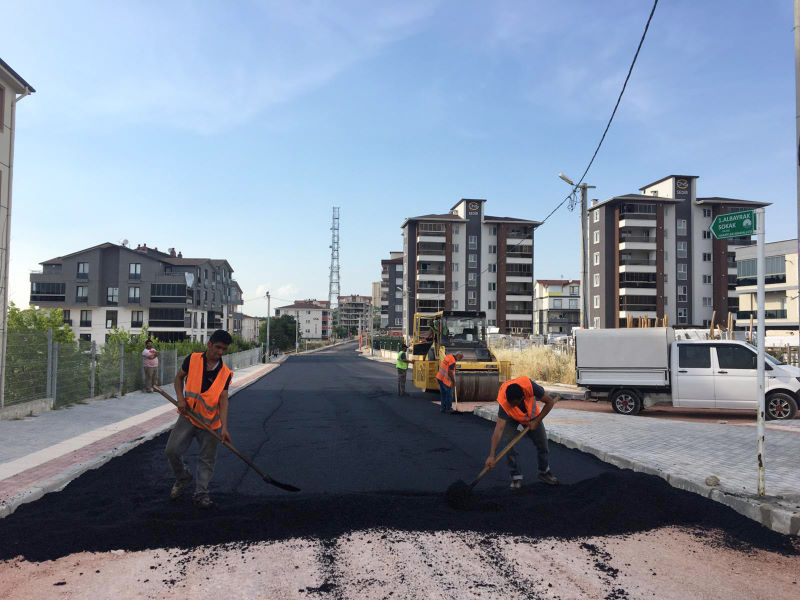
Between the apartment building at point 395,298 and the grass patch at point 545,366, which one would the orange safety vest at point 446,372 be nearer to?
the grass patch at point 545,366

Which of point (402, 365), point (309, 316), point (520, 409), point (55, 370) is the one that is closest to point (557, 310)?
point (402, 365)

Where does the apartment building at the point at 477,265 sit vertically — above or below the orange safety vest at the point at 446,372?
above

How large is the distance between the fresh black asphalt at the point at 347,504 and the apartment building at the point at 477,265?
209 ft

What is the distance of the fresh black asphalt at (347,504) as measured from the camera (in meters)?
5.14

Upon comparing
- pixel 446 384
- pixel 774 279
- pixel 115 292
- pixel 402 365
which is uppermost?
pixel 774 279

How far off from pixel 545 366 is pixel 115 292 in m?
56.5

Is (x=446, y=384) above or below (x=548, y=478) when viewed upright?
above

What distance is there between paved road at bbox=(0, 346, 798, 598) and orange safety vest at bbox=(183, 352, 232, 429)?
849 millimetres

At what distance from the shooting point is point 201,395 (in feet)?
19.7

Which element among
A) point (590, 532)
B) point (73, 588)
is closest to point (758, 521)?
point (590, 532)

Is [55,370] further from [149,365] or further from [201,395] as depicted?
[201,395]

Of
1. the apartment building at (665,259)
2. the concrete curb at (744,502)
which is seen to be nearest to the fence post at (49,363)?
the concrete curb at (744,502)

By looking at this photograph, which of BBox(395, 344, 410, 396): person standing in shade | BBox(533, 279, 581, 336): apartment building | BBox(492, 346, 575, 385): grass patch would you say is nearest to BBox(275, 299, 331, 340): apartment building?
BBox(533, 279, 581, 336): apartment building

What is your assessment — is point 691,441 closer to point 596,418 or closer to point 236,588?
point 596,418
